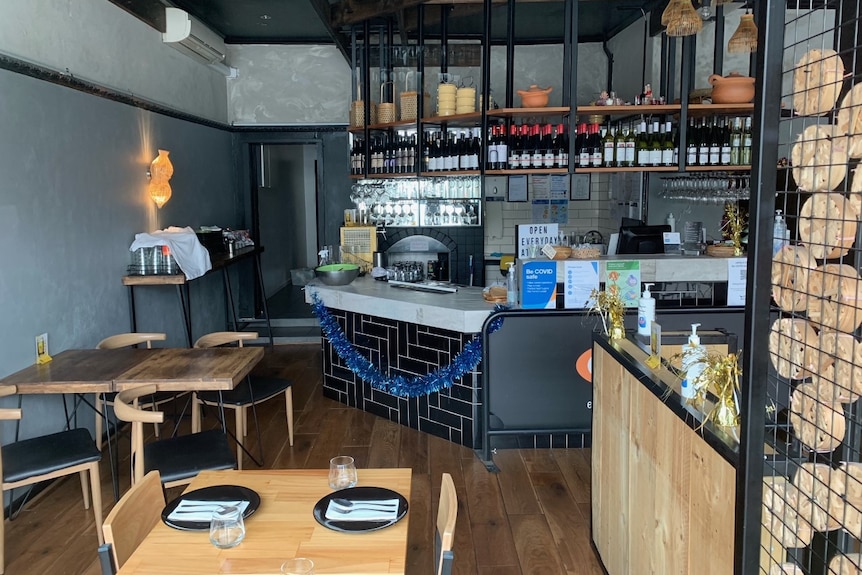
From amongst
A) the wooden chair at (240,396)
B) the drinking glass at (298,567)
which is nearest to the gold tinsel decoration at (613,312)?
the drinking glass at (298,567)

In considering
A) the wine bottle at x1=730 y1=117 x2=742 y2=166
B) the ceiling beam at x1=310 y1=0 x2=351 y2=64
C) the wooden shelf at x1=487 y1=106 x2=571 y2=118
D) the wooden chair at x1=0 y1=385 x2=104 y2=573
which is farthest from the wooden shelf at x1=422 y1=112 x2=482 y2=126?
the wooden chair at x1=0 y1=385 x2=104 y2=573

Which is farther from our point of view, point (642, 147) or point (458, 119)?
point (458, 119)

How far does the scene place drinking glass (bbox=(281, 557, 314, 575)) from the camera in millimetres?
1748

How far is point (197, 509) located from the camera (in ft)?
7.30

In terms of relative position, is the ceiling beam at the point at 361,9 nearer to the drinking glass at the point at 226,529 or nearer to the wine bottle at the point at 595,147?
the wine bottle at the point at 595,147

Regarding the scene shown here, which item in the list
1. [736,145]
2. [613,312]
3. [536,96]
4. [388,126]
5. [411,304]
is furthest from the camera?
[388,126]

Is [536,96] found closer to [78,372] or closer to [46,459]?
[78,372]

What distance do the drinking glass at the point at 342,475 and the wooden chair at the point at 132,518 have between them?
615mm

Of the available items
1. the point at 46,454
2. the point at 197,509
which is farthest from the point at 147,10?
the point at 197,509

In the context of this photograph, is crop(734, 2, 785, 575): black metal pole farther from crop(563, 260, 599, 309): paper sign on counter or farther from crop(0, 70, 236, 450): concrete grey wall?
crop(0, 70, 236, 450): concrete grey wall

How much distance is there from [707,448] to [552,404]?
2.73 meters

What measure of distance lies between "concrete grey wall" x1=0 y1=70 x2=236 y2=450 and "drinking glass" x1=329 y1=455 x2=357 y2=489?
98.7 inches

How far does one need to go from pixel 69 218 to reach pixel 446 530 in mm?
3845

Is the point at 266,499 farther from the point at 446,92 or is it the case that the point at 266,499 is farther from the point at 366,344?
the point at 446,92
